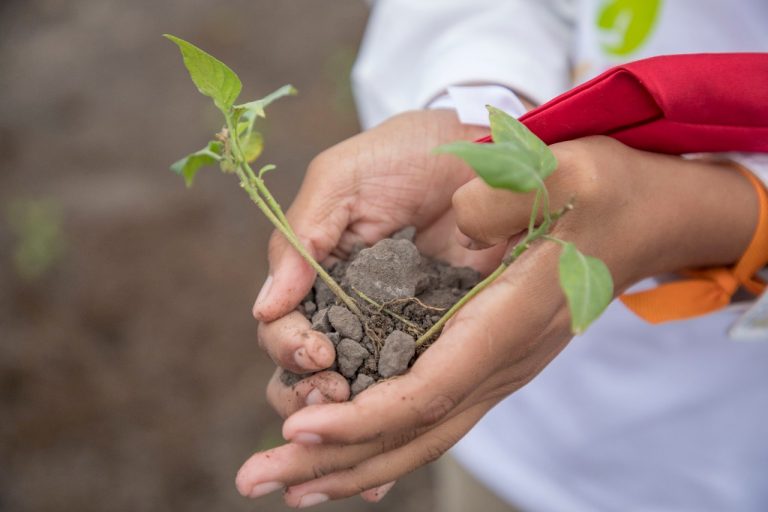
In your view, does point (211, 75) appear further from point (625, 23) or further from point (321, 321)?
point (625, 23)

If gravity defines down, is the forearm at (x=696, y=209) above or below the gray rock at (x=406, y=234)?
below

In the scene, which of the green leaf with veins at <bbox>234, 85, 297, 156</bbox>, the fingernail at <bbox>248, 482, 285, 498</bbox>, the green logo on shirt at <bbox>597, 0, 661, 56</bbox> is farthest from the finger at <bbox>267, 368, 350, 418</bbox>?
the green logo on shirt at <bbox>597, 0, 661, 56</bbox>

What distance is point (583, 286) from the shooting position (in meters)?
0.65

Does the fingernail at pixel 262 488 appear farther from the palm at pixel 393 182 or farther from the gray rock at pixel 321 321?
the palm at pixel 393 182

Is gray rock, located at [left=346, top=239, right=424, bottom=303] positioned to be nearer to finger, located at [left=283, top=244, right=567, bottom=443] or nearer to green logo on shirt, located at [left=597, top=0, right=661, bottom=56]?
finger, located at [left=283, top=244, right=567, bottom=443]

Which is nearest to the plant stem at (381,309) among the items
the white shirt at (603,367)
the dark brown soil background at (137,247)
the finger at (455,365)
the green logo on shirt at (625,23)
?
the finger at (455,365)

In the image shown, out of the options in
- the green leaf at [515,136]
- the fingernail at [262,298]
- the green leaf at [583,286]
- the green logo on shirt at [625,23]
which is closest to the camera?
the green leaf at [583,286]

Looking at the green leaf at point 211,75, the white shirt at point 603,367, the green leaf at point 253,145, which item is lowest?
the white shirt at point 603,367

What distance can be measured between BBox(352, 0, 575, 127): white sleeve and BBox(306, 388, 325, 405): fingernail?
2.05 feet

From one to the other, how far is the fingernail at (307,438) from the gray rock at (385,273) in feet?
0.80

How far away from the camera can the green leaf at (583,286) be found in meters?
0.63

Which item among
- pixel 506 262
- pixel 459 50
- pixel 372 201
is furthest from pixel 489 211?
pixel 459 50

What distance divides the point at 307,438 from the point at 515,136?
433mm

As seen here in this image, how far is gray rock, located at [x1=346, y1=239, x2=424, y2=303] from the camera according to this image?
3.18 feet
